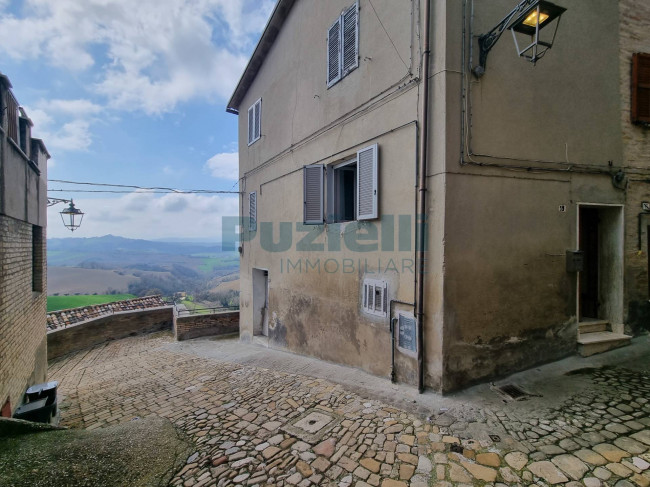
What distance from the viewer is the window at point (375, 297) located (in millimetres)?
4727

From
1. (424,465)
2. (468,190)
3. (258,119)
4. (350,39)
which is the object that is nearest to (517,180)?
(468,190)

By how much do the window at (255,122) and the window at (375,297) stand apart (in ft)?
21.6

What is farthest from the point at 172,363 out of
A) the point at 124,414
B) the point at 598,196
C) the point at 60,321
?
the point at 598,196

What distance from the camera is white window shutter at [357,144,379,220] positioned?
4.82 meters

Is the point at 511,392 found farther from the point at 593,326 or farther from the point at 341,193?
the point at 341,193

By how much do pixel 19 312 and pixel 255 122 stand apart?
7.64m

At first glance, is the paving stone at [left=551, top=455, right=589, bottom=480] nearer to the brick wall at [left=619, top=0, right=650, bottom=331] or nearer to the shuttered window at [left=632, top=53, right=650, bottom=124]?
the brick wall at [left=619, top=0, right=650, bottom=331]

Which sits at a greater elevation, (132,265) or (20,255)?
(20,255)

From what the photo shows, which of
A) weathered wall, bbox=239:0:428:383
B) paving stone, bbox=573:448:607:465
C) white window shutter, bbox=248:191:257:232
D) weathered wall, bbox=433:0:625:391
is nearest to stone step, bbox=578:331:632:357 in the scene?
weathered wall, bbox=433:0:625:391

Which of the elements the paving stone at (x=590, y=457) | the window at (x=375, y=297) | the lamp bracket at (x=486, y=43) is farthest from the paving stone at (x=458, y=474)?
the lamp bracket at (x=486, y=43)

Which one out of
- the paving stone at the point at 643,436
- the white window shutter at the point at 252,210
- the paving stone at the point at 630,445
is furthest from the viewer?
the white window shutter at the point at 252,210

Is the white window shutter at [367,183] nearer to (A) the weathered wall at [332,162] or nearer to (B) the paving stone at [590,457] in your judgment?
(A) the weathered wall at [332,162]

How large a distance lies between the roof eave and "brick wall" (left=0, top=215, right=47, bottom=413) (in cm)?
757

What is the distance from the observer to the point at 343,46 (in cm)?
574
